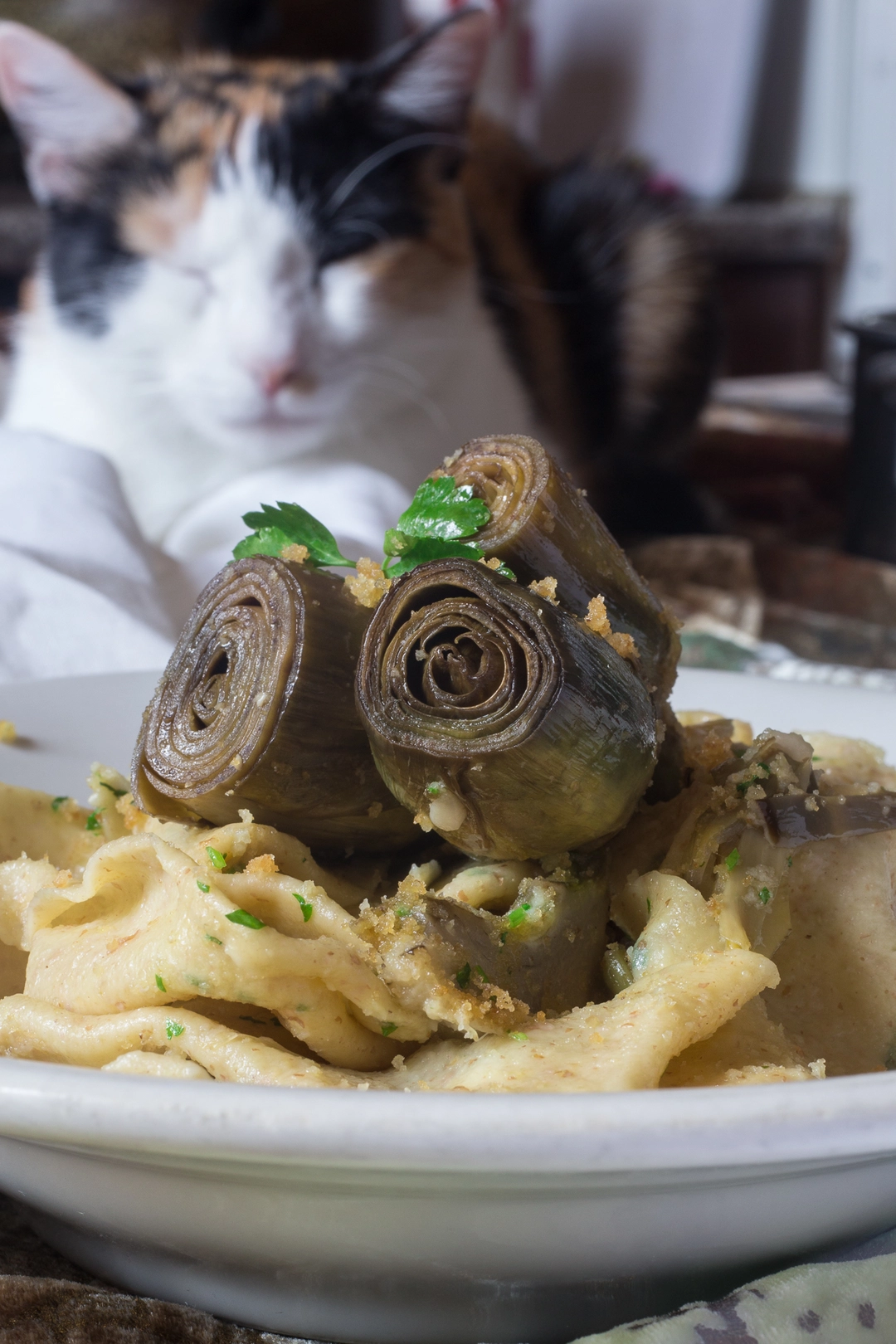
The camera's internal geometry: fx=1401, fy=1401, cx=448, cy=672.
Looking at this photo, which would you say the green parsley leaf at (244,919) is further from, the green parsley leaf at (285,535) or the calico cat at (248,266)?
the calico cat at (248,266)

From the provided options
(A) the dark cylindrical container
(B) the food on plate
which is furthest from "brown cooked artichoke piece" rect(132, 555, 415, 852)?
(A) the dark cylindrical container

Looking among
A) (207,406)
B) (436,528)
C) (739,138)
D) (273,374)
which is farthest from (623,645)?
(739,138)

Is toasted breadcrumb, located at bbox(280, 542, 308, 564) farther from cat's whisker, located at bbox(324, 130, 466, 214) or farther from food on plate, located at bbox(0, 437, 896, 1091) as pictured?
cat's whisker, located at bbox(324, 130, 466, 214)

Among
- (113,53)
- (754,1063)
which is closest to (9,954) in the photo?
(754,1063)

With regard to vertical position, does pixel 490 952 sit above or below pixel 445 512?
below

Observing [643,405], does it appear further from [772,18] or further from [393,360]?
[772,18]

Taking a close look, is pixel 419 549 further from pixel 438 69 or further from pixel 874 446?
pixel 874 446

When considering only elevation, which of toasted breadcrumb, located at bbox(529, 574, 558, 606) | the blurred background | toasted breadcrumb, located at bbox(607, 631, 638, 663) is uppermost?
toasted breadcrumb, located at bbox(529, 574, 558, 606)
